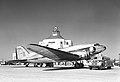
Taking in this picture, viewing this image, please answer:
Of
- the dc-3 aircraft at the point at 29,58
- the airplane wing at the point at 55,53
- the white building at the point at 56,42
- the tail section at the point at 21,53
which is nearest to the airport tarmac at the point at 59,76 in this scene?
the airplane wing at the point at 55,53

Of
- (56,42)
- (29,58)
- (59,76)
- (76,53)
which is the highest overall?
(56,42)

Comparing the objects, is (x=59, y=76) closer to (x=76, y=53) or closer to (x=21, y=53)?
(x=76, y=53)

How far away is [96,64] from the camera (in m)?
28.6

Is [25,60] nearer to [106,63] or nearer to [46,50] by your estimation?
[46,50]

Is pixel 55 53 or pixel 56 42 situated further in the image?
pixel 56 42

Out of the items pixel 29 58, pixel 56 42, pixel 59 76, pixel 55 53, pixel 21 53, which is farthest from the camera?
pixel 56 42

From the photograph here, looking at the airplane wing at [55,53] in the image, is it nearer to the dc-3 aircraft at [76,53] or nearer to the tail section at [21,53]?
the dc-3 aircraft at [76,53]

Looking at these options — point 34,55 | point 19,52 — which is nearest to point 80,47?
point 34,55

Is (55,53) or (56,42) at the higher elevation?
(56,42)

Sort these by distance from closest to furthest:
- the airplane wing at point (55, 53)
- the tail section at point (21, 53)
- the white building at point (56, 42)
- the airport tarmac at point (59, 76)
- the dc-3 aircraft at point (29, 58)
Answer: the airport tarmac at point (59, 76) → the airplane wing at point (55, 53) → the dc-3 aircraft at point (29, 58) → the tail section at point (21, 53) → the white building at point (56, 42)

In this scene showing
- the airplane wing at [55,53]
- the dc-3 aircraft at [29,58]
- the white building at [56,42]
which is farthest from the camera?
the white building at [56,42]

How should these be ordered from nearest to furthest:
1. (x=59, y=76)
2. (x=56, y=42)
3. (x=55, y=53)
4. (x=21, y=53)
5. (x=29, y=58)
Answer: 1. (x=59, y=76)
2. (x=55, y=53)
3. (x=29, y=58)
4. (x=21, y=53)
5. (x=56, y=42)

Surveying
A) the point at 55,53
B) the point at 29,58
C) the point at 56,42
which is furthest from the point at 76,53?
the point at 56,42

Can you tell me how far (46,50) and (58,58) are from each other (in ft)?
13.0
